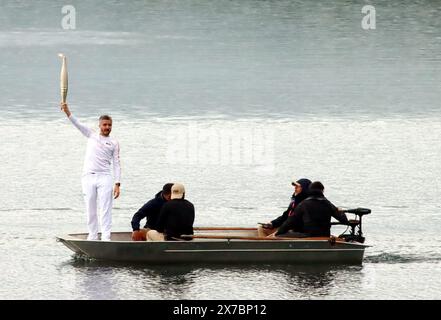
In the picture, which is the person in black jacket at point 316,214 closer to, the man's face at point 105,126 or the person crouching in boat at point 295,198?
the person crouching in boat at point 295,198

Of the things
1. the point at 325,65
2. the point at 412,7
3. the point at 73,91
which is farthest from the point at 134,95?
the point at 412,7

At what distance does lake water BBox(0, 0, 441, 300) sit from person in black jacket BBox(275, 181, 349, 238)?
2.28ft

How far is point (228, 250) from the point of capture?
2256 cm

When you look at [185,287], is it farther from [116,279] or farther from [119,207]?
[119,207]

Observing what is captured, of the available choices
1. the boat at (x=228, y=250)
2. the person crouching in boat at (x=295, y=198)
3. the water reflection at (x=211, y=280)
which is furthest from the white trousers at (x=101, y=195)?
the person crouching in boat at (x=295, y=198)

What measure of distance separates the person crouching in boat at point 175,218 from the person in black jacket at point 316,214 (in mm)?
1722

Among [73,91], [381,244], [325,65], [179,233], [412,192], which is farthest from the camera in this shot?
[325,65]

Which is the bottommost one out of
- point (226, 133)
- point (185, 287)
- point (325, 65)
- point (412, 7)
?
point (185, 287)

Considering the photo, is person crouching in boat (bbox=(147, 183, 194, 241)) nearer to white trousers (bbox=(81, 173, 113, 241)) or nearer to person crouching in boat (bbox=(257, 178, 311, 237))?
white trousers (bbox=(81, 173, 113, 241))

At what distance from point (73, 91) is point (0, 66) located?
680cm

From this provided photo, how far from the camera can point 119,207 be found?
1125 inches

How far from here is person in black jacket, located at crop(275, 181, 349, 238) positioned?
2270 cm

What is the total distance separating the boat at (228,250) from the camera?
2241 cm

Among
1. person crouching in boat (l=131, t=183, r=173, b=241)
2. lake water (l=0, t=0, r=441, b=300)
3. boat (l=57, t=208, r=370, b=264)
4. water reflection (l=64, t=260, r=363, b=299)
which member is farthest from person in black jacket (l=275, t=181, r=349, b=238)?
person crouching in boat (l=131, t=183, r=173, b=241)
